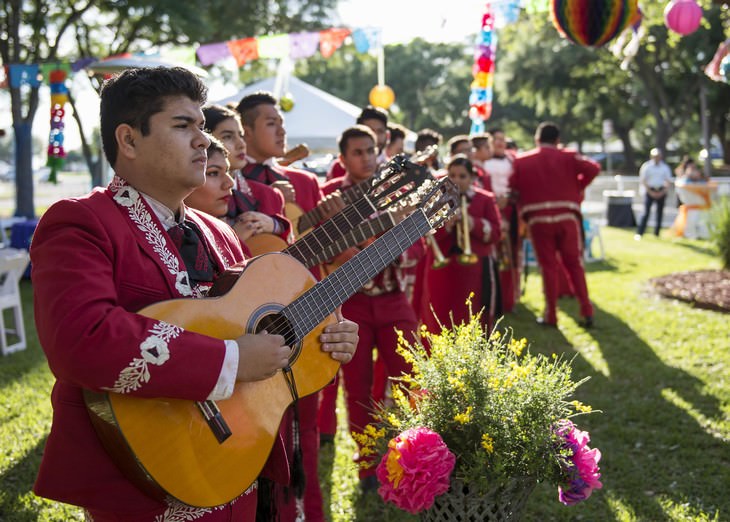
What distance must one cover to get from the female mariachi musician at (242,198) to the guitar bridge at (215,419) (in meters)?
1.39

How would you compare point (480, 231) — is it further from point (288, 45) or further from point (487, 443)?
point (288, 45)

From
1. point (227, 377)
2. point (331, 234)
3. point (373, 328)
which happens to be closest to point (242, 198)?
point (331, 234)

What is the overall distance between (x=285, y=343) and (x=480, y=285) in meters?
3.87

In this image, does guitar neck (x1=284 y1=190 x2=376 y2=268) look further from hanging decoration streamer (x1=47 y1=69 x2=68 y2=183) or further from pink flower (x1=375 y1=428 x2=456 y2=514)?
hanging decoration streamer (x1=47 y1=69 x2=68 y2=183)

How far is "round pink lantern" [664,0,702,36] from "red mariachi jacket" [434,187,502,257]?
13.5 ft

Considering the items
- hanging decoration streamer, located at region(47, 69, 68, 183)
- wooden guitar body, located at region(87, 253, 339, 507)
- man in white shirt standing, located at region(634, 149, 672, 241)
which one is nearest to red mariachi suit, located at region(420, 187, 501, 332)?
wooden guitar body, located at region(87, 253, 339, 507)

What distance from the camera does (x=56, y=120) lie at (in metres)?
8.71

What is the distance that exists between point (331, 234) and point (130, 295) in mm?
1146

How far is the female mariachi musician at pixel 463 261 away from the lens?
571 cm

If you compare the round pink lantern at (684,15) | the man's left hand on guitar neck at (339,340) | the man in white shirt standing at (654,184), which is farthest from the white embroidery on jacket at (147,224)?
the man in white shirt standing at (654,184)

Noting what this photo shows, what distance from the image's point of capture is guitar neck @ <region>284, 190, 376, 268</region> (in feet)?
9.16

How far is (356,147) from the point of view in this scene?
4488mm

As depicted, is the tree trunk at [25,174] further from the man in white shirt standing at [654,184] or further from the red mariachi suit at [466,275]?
the man in white shirt standing at [654,184]

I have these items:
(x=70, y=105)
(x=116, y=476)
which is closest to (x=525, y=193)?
(x=116, y=476)
